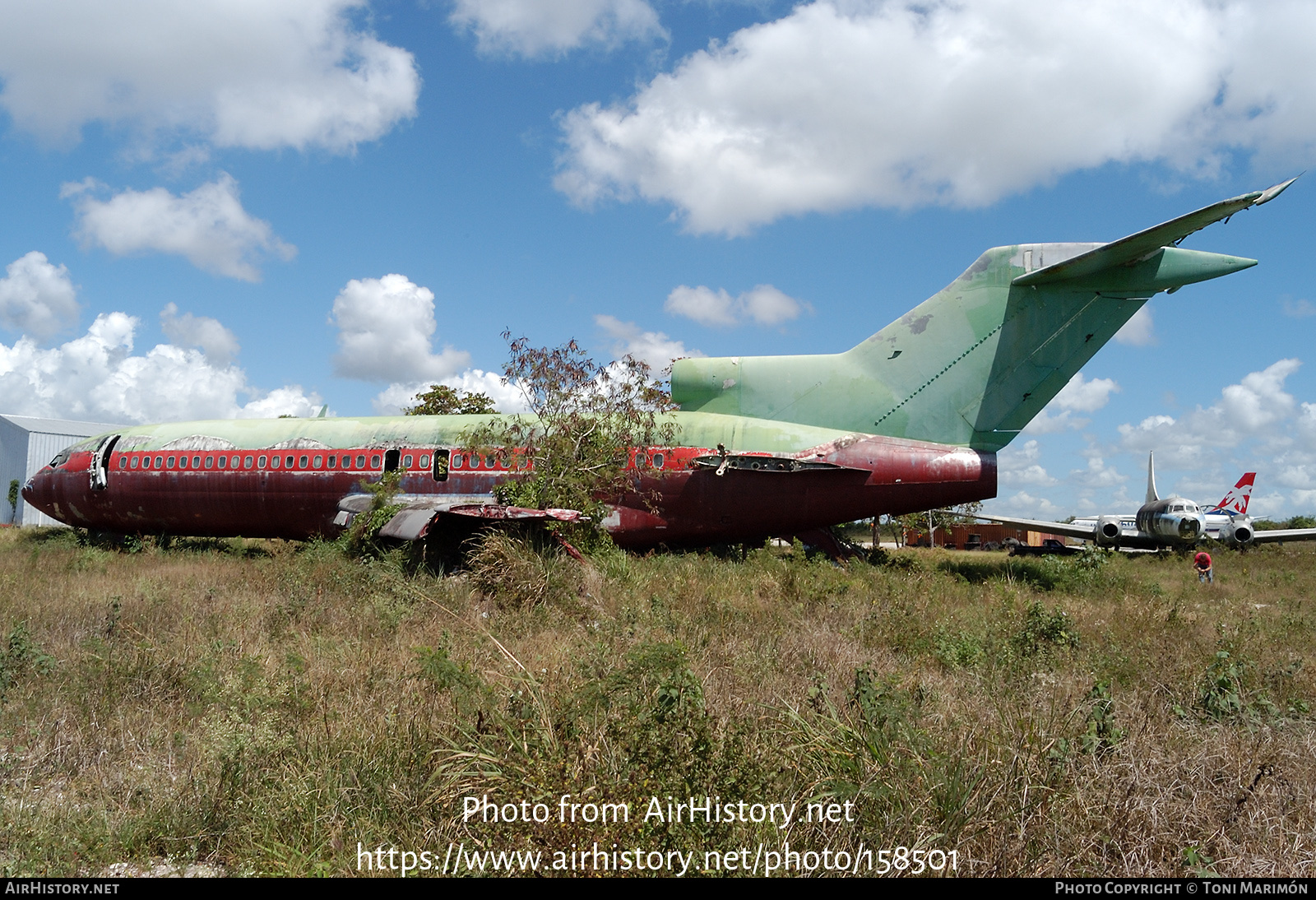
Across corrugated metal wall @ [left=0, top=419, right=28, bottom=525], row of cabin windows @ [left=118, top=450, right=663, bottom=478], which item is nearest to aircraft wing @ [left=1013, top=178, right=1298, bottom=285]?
row of cabin windows @ [left=118, top=450, right=663, bottom=478]

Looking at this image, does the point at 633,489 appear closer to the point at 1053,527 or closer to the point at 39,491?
the point at 39,491

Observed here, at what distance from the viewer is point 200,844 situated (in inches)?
149

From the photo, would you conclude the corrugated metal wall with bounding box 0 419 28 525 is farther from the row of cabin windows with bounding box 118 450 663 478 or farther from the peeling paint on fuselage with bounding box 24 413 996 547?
the row of cabin windows with bounding box 118 450 663 478

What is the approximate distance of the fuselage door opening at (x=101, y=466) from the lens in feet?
61.8

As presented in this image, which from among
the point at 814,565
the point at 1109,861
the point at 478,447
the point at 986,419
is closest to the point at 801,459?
the point at 814,565

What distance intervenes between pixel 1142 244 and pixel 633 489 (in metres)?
10.5

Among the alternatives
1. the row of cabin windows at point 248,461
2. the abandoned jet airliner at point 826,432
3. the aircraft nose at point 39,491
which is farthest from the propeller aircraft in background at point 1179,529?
the aircraft nose at point 39,491

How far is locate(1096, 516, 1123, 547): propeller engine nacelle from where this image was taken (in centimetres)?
3391

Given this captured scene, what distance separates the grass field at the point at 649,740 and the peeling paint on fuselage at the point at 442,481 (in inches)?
253

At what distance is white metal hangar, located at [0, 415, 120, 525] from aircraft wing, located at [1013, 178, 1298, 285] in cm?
4569

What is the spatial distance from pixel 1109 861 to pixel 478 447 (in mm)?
13715

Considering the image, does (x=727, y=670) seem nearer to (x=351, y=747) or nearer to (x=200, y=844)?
(x=351, y=747)

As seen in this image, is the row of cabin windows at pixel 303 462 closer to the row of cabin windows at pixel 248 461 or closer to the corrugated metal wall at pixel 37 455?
the row of cabin windows at pixel 248 461

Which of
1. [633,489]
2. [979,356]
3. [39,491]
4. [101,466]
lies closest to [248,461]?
[101,466]
